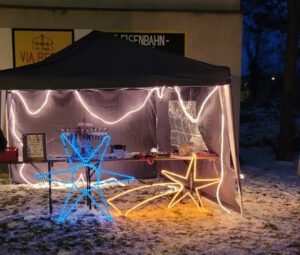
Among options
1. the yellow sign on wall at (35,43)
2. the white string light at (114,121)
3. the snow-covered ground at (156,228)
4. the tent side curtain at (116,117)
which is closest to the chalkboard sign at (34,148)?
the snow-covered ground at (156,228)

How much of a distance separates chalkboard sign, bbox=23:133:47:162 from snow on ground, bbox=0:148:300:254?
75cm

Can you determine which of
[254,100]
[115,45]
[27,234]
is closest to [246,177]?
[115,45]

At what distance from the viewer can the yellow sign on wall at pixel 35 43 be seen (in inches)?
336

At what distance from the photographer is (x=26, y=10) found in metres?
8.52

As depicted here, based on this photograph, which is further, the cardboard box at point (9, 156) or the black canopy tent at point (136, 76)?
the cardboard box at point (9, 156)

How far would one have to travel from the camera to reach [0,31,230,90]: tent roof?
5.21 m

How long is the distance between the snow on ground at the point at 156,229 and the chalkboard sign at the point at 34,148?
748mm

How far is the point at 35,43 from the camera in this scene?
8.55 m

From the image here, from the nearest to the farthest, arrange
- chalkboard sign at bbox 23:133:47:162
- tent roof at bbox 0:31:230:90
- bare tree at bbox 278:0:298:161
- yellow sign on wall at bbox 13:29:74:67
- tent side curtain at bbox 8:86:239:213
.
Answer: tent roof at bbox 0:31:230:90 < chalkboard sign at bbox 23:133:47:162 < tent side curtain at bbox 8:86:239:213 < yellow sign on wall at bbox 13:29:74:67 < bare tree at bbox 278:0:298:161

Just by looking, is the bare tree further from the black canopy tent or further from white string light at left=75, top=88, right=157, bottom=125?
the black canopy tent

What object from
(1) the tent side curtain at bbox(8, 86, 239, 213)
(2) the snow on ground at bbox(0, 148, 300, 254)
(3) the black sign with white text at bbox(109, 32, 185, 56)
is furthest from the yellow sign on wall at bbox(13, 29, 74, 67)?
(2) the snow on ground at bbox(0, 148, 300, 254)

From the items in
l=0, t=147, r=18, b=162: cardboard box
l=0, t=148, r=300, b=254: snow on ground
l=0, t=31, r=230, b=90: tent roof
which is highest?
l=0, t=31, r=230, b=90: tent roof

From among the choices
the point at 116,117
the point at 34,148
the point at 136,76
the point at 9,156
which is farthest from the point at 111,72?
the point at 116,117

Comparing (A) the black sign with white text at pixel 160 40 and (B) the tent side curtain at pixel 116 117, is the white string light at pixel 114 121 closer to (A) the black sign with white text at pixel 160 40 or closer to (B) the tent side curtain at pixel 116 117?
(B) the tent side curtain at pixel 116 117
